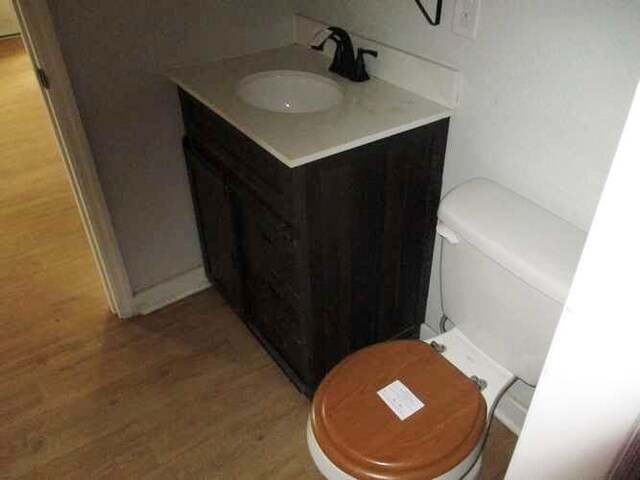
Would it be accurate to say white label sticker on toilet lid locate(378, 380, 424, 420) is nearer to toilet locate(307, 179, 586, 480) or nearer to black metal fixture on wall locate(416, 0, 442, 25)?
toilet locate(307, 179, 586, 480)

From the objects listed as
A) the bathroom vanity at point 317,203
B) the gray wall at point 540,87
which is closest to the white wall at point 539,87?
the gray wall at point 540,87

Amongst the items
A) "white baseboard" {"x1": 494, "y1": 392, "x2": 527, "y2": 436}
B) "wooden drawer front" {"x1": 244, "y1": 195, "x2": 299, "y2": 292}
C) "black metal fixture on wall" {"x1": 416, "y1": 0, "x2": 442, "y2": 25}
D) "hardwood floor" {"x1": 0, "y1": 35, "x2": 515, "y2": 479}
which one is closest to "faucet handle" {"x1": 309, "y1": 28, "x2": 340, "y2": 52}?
"black metal fixture on wall" {"x1": 416, "y1": 0, "x2": 442, "y2": 25}

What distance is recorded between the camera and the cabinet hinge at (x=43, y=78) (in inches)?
55.2

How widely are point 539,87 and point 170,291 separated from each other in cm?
146

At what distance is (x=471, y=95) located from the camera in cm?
127

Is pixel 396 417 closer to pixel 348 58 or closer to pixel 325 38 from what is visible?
pixel 348 58

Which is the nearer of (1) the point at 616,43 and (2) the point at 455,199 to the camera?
(1) the point at 616,43

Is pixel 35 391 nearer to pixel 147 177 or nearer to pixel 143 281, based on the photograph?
pixel 143 281

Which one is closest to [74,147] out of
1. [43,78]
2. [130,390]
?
[43,78]

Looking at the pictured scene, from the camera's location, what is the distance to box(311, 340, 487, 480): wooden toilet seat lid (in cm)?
104

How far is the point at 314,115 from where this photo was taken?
1320 millimetres

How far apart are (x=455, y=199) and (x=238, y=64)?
33.5 inches

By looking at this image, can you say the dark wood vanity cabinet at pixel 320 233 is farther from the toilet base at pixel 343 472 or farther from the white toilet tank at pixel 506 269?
the toilet base at pixel 343 472

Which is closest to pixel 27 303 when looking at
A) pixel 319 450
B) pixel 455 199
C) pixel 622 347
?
pixel 319 450
